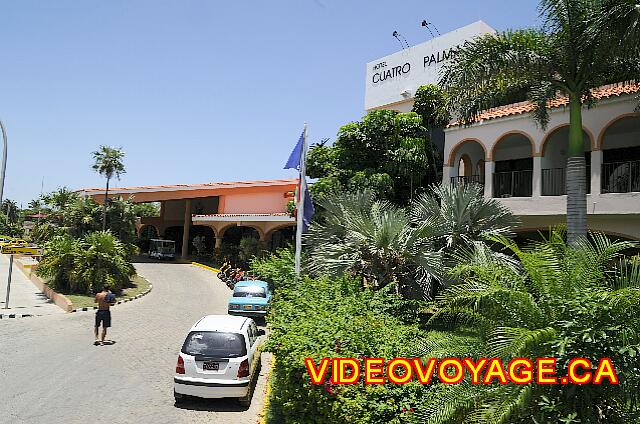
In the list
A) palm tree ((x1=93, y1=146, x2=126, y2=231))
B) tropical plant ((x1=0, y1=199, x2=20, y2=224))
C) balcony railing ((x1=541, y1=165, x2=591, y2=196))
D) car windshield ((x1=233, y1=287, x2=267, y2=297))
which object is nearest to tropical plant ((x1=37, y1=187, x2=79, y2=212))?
palm tree ((x1=93, y1=146, x2=126, y2=231))

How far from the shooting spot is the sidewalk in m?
19.1

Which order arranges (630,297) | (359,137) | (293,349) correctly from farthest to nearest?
(359,137)
(293,349)
(630,297)

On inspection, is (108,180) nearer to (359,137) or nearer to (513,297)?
(359,137)

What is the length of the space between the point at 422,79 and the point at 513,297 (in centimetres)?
2271

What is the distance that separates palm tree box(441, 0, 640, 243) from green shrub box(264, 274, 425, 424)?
6813mm

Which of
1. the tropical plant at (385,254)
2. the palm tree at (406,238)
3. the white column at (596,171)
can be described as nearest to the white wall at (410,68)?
the white column at (596,171)

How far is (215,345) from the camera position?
8805 mm

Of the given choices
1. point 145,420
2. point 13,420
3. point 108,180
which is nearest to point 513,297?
point 145,420

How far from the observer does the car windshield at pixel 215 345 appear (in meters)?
8.71

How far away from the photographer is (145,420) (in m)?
7.96

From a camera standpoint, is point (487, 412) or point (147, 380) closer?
point (487, 412)

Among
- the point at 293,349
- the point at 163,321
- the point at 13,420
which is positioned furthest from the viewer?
the point at 163,321

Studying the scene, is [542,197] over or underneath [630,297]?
over

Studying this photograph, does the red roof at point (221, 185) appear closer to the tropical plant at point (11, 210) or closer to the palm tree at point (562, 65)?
the palm tree at point (562, 65)
